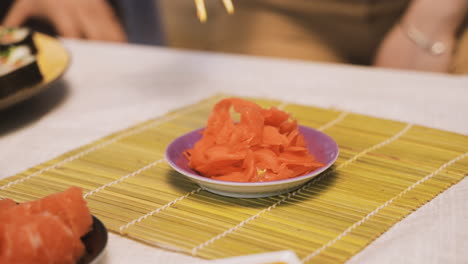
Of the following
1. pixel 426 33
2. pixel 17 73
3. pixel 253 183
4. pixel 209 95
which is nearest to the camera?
pixel 253 183

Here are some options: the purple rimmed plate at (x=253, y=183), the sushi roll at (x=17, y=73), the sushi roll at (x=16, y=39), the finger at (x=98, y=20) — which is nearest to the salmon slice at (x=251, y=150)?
the purple rimmed plate at (x=253, y=183)

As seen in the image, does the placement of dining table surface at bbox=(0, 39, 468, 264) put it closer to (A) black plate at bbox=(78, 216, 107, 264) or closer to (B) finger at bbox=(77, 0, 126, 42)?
(A) black plate at bbox=(78, 216, 107, 264)

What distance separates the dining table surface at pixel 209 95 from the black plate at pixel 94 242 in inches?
2.5

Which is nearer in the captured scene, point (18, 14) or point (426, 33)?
point (426, 33)

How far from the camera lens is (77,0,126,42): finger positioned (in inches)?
88.4

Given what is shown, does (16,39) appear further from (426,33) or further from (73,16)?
(426,33)

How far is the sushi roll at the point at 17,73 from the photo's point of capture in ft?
3.57

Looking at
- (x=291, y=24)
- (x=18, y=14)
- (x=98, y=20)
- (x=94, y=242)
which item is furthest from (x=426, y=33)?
(x=18, y=14)

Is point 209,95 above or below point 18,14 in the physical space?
below

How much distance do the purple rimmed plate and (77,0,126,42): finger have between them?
150cm

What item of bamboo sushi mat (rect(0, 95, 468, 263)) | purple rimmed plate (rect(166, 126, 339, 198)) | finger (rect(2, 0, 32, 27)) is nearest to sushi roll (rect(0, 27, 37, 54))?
bamboo sushi mat (rect(0, 95, 468, 263))

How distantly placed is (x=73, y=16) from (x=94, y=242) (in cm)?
182

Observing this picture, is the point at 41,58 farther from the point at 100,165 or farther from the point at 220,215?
the point at 220,215

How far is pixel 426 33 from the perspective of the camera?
1770 mm
